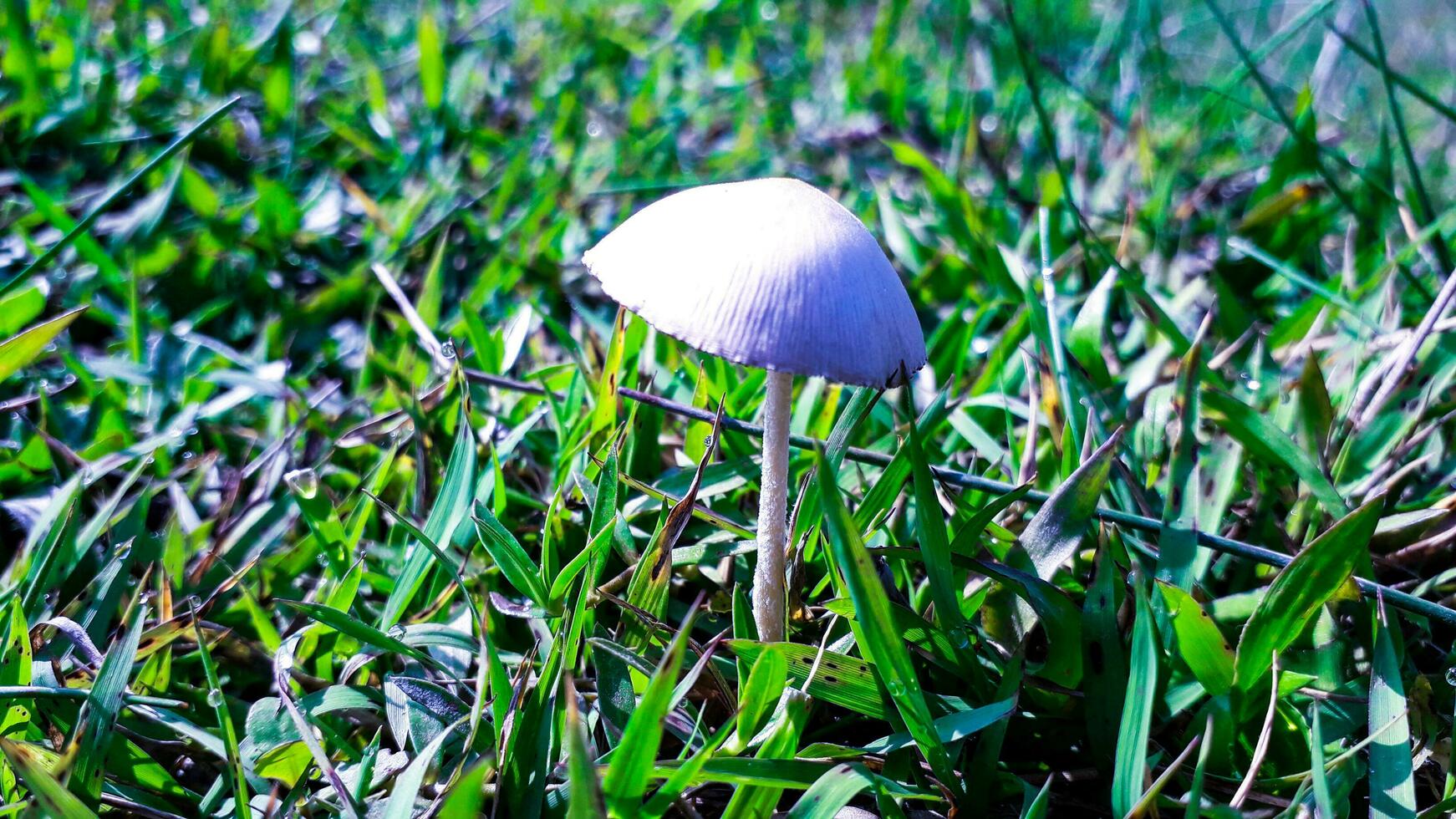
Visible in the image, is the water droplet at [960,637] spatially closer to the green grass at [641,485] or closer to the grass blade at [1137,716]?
the green grass at [641,485]

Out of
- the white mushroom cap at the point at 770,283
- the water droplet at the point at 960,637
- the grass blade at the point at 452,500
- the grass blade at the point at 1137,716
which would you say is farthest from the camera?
the grass blade at the point at 452,500

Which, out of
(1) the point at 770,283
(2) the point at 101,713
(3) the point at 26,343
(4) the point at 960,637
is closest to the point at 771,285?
(1) the point at 770,283

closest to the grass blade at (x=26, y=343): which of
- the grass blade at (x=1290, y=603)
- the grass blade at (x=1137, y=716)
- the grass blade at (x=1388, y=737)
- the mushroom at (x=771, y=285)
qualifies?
the mushroom at (x=771, y=285)

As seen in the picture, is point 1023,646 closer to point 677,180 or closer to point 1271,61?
point 677,180

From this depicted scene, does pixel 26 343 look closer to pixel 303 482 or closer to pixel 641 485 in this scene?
pixel 303 482

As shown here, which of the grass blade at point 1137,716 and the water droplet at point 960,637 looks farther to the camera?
the water droplet at point 960,637

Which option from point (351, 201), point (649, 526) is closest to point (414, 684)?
point (649, 526)

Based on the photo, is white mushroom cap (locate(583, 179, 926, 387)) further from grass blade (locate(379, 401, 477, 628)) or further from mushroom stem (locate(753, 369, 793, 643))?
grass blade (locate(379, 401, 477, 628))
